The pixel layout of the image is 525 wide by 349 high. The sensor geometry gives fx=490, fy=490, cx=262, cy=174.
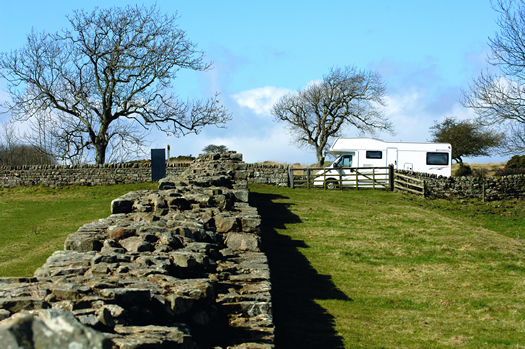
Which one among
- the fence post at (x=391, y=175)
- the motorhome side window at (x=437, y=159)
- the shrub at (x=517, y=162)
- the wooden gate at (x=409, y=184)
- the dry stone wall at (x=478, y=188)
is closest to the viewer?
the wooden gate at (x=409, y=184)

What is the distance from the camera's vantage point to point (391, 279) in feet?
32.7

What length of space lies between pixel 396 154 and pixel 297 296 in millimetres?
23745

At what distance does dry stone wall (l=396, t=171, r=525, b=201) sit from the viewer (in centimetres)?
→ 2605

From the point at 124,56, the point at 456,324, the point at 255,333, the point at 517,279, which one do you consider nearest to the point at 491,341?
the point at 456,324

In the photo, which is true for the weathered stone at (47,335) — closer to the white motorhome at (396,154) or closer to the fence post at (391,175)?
the fence post at (391,175)

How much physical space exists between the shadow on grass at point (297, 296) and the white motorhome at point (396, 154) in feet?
56.0

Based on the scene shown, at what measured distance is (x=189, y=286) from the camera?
432cm

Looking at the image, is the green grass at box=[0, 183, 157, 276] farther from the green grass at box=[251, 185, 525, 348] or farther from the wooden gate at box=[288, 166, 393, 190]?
the wooden gate at box=[288, 166, 393, 190]

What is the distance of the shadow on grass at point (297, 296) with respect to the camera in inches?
241

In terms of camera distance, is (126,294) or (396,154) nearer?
(126,294)

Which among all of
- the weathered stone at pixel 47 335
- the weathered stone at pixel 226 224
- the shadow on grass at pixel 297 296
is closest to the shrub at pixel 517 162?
the shadow on grass at pixel 297 296

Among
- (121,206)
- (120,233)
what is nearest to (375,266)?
(121,206)

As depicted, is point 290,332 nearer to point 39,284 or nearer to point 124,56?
point 39,284

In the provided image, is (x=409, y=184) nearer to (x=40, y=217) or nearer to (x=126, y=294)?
(x=40, y=217)
